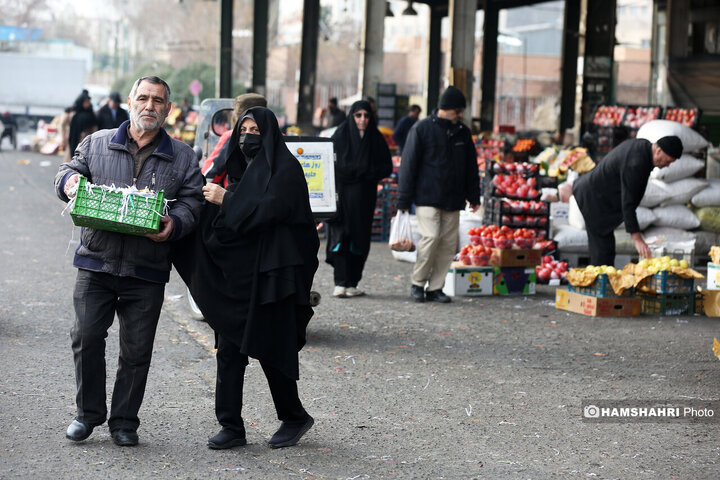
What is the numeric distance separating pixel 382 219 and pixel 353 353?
8150 mm

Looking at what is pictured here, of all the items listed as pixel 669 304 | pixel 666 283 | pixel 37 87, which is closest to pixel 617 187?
pixel 666 283

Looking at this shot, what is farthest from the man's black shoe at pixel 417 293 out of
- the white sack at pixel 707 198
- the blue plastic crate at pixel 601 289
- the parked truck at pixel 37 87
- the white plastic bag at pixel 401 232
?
the parked truck at pixel 37 87

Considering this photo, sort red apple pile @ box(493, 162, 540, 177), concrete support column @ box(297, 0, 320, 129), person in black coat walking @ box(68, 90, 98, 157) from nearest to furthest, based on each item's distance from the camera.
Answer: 1. red apple pile @ box(493, 162, 540, 177)
2. person in black coat walking @ box(68, 90, 98, 157)
3. concrete support column @ box(297, 0, 320, 129)

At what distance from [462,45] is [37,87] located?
38.1 metres

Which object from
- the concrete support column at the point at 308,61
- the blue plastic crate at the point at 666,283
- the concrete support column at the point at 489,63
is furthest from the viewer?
the concrete support column at the point at 489,63

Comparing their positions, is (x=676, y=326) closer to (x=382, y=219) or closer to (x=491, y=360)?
(x=491, y=360)

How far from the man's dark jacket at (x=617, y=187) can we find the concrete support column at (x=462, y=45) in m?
14.5

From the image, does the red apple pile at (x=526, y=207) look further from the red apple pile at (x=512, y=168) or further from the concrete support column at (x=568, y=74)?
the concrete support column at (x=568, y=74)

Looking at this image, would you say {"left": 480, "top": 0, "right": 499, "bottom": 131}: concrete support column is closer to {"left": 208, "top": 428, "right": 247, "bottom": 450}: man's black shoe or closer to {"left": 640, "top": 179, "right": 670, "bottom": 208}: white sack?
{"left": 640, "top": 179, "right": 670, "bottom": 208}: white sack

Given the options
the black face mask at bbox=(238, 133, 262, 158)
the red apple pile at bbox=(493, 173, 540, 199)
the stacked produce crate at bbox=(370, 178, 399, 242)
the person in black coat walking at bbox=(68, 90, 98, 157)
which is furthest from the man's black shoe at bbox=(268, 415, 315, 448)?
the person in black coat walking at bbox=(68, 90, 98, 157)

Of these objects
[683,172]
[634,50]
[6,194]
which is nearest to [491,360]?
[683,172]

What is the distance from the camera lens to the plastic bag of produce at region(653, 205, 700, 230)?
13.3 m

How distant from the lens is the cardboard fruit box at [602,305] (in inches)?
405

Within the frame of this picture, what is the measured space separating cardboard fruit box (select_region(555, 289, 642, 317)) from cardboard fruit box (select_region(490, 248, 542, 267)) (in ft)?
3.49
